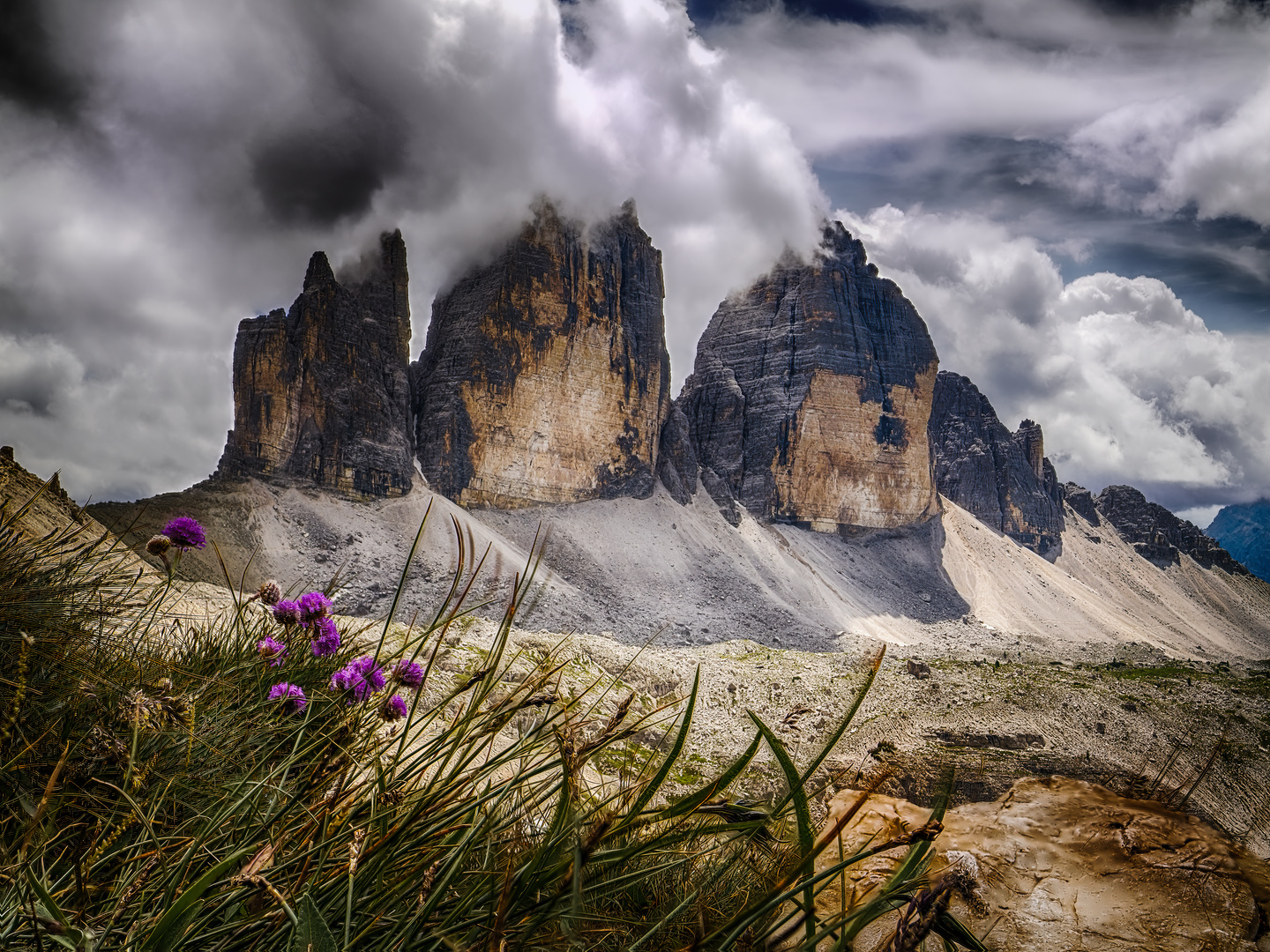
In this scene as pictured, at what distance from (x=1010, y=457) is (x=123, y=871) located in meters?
110

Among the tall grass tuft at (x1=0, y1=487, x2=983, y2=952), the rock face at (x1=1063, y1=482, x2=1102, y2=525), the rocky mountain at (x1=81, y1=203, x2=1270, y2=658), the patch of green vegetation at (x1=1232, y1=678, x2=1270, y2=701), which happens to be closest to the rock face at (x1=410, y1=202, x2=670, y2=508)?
the rocky mountain at (x1=81, y1=203, x2=1270, y2=658)

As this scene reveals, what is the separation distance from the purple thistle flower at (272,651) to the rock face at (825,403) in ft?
213

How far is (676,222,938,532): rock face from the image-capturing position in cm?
7100

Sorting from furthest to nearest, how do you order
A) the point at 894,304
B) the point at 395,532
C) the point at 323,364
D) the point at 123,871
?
the point at 894,304 → the point at 323,364 → the point at 395,532 → the point at 123,871

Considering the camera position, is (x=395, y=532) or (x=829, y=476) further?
(x=829, y=476)

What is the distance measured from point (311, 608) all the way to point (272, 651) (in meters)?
0.19

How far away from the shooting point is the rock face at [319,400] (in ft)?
152

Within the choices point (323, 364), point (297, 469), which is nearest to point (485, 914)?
point (297, 469)

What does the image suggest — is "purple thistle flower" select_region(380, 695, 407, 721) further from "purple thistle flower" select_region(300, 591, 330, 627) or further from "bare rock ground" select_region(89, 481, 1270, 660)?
"bare rock ground" select_region(89, 481, 1270, 660)

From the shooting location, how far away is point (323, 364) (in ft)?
161

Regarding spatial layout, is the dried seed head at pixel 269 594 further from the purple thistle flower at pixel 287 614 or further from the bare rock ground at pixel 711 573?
the bare rock ground at pixel 711 573

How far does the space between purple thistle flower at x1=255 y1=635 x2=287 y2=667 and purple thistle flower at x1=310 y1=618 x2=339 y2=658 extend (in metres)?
0.11

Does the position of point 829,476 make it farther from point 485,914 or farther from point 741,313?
point 485,914

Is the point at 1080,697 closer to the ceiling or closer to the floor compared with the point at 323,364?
closer to the floor
